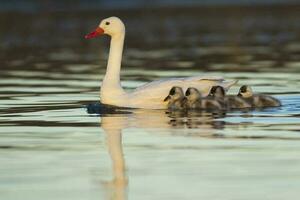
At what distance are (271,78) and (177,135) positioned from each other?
8689 millimetres

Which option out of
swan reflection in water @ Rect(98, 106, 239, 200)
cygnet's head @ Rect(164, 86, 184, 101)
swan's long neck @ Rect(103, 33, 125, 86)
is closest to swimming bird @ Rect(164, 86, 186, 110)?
cygnet's head @ Rect(164, 86, 184, 101)

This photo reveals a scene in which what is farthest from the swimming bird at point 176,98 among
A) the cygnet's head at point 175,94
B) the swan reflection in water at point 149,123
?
the swan reflection in water at point 149,123

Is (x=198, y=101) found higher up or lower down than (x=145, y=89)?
lower down

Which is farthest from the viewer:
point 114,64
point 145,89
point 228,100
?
point 114,64

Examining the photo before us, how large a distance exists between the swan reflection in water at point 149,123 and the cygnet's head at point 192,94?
25 centimetres

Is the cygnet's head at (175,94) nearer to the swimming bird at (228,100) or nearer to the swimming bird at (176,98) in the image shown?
the swimming bird at (176,98)

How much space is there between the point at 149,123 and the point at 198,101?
1642 millimetres

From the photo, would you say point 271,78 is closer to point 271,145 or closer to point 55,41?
point 271,145

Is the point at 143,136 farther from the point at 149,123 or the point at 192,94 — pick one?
the point at 192,94

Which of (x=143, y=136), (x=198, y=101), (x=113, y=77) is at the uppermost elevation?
(x=113, y=77)

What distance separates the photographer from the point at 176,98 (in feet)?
57.2

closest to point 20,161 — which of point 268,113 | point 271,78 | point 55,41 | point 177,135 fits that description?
point 177,135

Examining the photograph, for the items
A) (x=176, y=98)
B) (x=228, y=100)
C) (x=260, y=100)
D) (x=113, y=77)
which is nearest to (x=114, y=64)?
(x=113, y=77)

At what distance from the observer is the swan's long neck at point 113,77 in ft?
58.5
